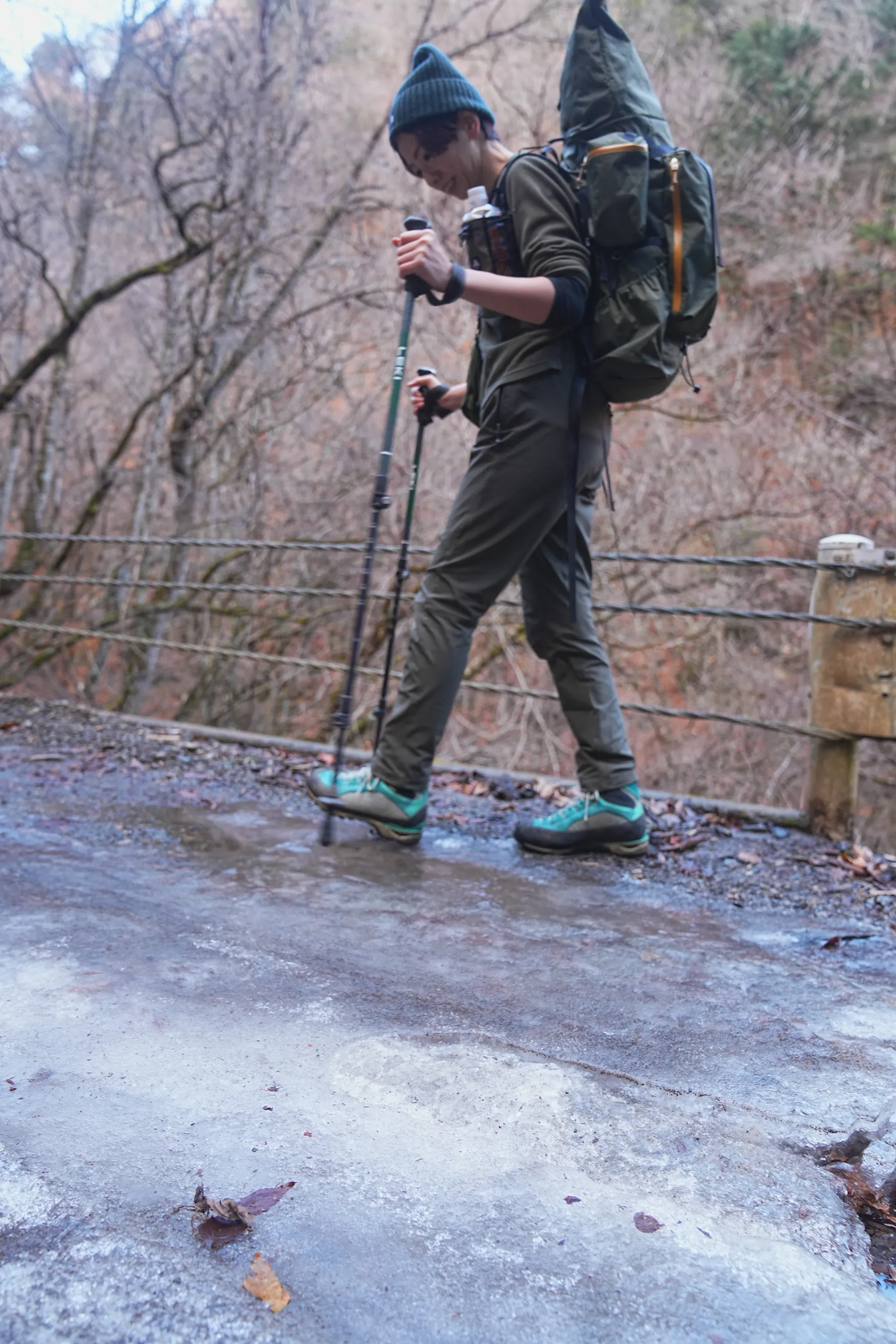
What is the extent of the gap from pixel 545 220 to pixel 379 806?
68.8 inches

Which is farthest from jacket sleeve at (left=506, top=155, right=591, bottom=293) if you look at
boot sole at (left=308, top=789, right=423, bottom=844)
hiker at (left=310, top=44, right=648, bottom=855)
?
boot sole at (left=308, top=789, right=423, bottom=844)

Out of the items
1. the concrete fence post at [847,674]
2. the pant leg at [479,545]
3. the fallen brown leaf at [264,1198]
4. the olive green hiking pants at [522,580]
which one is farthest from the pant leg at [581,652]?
the fallen brown leaf at [264,1198]

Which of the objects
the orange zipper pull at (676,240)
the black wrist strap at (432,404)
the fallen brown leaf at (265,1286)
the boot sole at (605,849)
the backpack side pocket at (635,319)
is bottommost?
the fallen brown leaf at (265,1286)

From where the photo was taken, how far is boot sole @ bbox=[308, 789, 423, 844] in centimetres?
296

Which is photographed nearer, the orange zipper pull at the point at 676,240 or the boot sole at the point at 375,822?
the orange zipper pull at the point at 676,240

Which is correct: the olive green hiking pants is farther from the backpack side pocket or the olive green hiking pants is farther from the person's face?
the person's face

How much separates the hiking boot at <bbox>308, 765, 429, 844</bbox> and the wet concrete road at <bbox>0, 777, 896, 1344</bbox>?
45 centimetres

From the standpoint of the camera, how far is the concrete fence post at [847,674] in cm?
331

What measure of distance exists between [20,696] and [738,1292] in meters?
5.35

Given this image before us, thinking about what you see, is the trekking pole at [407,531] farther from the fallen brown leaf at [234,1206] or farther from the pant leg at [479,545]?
the fallen brown leaf at [234,1206]

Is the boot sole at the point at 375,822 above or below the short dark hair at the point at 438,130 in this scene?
below

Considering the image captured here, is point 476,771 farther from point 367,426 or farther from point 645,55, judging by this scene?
point 645,55

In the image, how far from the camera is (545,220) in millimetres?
2686

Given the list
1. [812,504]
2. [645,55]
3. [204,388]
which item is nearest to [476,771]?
[204,388]
